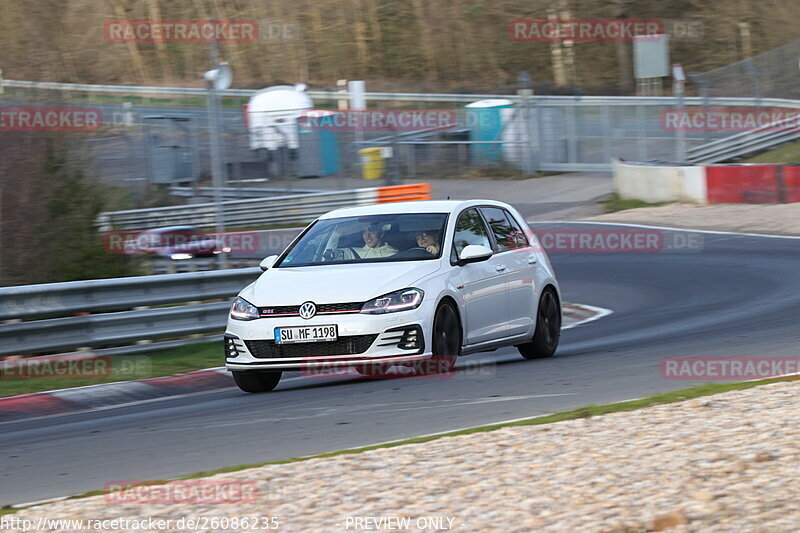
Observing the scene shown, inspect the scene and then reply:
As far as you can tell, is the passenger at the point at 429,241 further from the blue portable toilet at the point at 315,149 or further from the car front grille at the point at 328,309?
the blue portable toilet at the point at 315,149

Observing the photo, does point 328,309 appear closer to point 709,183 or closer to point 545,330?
point 545,330

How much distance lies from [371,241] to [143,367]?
3165mm

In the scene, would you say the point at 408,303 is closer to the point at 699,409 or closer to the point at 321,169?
the point at 699,409

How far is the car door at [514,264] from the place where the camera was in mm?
11195

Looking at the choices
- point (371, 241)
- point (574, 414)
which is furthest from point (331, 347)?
point (574, 414)

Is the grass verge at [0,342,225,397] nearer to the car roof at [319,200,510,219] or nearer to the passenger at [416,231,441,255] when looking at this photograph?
the car roof at [319,200,510,219]

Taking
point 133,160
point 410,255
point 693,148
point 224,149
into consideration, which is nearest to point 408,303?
point 410,255

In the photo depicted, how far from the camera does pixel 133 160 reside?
88.4 feet

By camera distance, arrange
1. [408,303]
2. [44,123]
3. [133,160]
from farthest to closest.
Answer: [133,160]
[44,123]
[408,303]

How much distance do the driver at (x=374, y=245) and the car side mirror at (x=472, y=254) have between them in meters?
0.56

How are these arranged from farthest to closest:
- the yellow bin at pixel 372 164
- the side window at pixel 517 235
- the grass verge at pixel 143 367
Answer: the yellow bin at pixel 372 164 < the side window at pixel 517 235 < the grass verge at pixel 143 367

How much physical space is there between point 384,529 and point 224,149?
28260mm

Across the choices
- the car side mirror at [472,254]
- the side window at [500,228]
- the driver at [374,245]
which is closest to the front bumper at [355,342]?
the car side mirror at [472,254]

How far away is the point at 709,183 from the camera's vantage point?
27.8 meters
